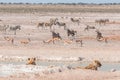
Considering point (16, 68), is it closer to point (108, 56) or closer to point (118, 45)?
point (108, 56)

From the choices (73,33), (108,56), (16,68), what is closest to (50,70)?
(16,68)

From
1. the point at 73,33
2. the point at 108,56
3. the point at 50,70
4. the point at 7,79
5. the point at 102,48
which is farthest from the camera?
the point at 73,33

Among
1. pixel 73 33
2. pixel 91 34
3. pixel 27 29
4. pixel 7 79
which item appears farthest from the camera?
pixel 27 29

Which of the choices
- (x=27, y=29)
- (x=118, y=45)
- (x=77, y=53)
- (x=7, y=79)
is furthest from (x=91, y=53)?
(x=27, y=29)

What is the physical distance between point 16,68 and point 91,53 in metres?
7.74

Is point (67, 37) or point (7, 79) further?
point (67, 37)

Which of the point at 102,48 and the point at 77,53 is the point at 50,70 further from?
the point at 102,48

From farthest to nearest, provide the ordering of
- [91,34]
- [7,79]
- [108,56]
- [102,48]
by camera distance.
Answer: [91,34]
[102,48]
[108,56]
[7,79]

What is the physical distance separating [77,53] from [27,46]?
4.33 metres

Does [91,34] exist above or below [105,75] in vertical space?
below

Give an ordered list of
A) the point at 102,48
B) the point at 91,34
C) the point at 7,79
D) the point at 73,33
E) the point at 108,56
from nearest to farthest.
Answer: the point at 7,79
the point at 108,56
the point at 102,48
the point at 73,33
the point at 91,34

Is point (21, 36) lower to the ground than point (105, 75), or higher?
lower

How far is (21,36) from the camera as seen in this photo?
125 feet

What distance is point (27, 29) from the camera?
44531 mm
